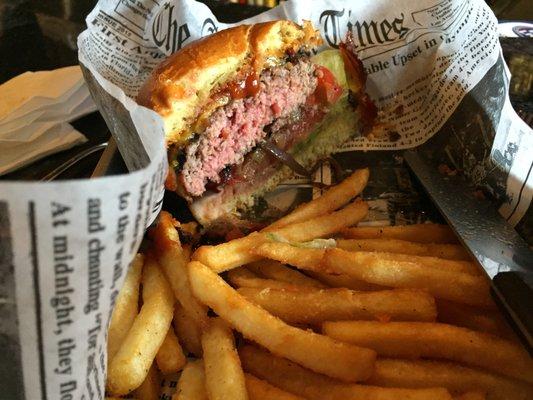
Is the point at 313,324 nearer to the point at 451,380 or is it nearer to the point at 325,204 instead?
the point at 451,380

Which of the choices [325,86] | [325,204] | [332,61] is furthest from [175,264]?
[332,61]

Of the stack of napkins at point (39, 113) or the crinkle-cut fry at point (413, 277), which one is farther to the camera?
the stack of napkins at point (39, 113)

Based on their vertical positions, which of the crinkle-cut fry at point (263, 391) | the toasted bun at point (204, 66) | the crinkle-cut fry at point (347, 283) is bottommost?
the crinkle-cut fry at point (263, 391)

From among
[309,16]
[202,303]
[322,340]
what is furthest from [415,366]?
[309,16]

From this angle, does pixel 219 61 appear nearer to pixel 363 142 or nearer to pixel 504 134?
pixel 363 142

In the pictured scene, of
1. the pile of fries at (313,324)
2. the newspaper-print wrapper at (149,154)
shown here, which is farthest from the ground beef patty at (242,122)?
the pile of fries at (313,324)

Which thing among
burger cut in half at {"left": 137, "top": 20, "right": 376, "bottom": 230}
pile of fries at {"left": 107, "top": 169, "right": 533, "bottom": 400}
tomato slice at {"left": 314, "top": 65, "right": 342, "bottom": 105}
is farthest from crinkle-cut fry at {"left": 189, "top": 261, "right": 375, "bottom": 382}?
tomato slice at {"left": 314, "top": 65, "right": 342, "bottom": 105}

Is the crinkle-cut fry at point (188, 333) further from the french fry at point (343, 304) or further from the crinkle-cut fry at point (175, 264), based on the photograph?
the french fry at point (343, 304)
